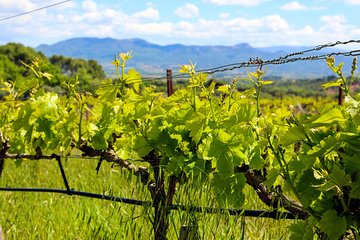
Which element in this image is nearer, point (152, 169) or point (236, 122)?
point (236, 122)

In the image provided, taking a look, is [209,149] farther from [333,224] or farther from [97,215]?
[97,215]

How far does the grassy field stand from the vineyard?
0.6 inches

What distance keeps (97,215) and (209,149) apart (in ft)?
5.97

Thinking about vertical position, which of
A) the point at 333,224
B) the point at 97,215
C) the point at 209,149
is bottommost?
the point at 97,215

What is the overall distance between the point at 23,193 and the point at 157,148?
3.02m

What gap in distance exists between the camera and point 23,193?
5.04 meters

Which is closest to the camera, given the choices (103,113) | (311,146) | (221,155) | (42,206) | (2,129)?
(311,146)

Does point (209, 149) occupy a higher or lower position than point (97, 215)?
higher

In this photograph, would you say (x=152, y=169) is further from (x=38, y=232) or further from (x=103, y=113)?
(x=38, y=232)

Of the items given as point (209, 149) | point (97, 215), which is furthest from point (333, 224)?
point (97, 215)

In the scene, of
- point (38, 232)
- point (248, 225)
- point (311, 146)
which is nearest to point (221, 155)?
point (311, 146)

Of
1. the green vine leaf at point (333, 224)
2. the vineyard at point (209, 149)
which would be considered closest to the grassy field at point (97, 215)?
the vineyard at point (209, 149)

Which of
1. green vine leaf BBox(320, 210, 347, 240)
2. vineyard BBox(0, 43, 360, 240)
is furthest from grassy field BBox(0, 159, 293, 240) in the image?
green vine leaf BBox(320, 210, 347, 240)

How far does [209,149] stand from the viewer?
6.59 ft
